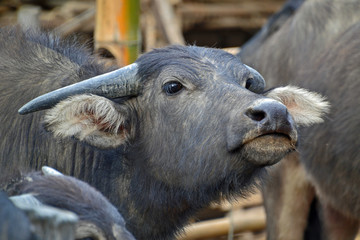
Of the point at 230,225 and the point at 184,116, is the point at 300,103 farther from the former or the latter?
the point at 230,225

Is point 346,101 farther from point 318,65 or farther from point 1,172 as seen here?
point 1,172

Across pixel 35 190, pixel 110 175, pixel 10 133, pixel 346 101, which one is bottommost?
pixel 346 101

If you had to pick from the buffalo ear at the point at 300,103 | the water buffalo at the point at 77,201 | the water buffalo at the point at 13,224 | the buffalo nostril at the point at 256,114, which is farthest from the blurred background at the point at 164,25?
the water buffalo at the point at 13,224

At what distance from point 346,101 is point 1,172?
3227 mm

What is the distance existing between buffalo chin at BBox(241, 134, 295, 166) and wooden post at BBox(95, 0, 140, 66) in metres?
2.49

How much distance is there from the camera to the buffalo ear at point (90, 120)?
14.2 feet

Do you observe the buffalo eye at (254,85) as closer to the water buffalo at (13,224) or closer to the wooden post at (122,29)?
the wooden post at (122,29)

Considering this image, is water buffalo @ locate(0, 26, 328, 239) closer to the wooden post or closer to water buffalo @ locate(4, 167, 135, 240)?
water buffalo @ locate(4, 167, 135, 240)

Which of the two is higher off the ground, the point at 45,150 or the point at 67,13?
the point at 45,150

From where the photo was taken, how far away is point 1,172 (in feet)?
14.9

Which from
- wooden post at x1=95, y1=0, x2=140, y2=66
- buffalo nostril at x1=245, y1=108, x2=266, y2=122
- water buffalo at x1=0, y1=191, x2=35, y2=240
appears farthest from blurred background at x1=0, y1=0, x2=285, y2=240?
water buffalo at x1=0, y1=191, x2=35, y2=240

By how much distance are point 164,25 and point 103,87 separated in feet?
Answer: 12.4

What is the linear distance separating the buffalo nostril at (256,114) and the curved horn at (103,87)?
2.84ft

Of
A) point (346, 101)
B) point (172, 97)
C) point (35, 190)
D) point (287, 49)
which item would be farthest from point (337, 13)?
point (35, 190)
